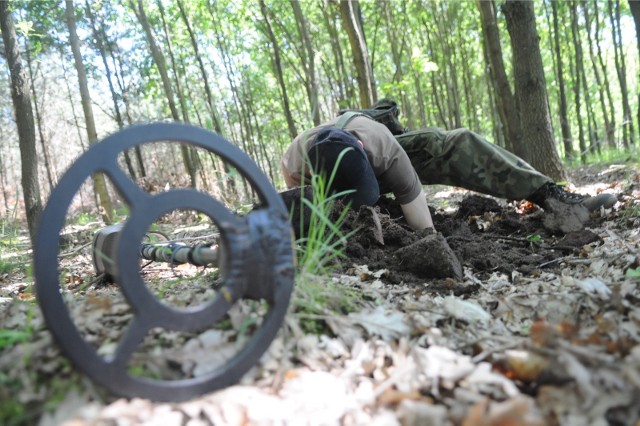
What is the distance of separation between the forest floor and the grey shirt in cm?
136

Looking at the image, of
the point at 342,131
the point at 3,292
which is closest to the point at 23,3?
the point at 3,292

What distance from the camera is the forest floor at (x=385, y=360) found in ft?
3.70

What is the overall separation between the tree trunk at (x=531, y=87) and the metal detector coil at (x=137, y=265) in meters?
5.63

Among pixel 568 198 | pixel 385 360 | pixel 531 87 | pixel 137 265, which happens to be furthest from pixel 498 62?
pixel 137 265

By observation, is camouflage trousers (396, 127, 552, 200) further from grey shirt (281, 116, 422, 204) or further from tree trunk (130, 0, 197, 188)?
tree trunk (130, 0, 197, 188)

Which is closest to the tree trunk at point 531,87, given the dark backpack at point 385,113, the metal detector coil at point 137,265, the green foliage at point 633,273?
the dark backpack at point 385,113

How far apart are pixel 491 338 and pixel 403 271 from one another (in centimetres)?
120

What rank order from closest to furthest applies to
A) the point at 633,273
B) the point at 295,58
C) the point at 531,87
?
the point at 633,273, the point at 531,87, the point at 295,58

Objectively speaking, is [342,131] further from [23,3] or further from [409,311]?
[23,3]

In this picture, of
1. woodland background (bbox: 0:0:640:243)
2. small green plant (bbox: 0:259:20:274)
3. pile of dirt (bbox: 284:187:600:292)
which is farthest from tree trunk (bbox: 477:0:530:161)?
small green plant (bbox: 0:259:20:274)

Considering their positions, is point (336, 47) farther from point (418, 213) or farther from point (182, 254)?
point (182, 254)

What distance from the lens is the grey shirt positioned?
336 centimetres

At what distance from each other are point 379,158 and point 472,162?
125 cm

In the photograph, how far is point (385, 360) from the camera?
149 cm
